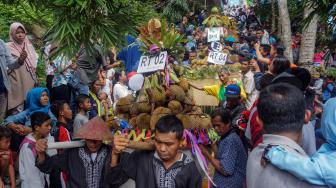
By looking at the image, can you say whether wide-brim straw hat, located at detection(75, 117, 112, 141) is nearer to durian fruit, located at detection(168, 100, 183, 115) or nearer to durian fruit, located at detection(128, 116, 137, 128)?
durian fruit, located at detection(128, 116, 137, 128)

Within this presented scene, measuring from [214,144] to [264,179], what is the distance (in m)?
2.51

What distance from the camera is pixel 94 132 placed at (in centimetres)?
352

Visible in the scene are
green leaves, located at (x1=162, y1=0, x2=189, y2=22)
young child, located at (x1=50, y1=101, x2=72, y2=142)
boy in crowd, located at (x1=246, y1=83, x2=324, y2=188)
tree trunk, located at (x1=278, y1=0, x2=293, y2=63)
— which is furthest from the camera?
green leaves, located at (x1=162, y1=0, x2=189, y2=22)

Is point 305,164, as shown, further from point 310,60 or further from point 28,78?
point 310,60

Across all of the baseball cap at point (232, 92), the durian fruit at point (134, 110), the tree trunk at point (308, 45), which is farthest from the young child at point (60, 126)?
the tree trunk at point (308, 45)

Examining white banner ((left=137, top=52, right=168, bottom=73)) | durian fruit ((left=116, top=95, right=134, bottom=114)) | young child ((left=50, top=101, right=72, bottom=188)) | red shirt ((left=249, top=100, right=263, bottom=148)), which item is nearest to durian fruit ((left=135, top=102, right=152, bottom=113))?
durian fruit ((left=116, top=95, right=134, bottom=114))

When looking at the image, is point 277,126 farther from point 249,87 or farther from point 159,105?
point 249,87

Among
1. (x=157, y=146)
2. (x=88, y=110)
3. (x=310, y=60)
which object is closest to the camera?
(x=157, y=146)

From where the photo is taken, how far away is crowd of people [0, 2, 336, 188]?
7.32 feet

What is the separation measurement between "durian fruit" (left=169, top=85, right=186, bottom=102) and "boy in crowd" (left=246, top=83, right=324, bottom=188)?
206 cm

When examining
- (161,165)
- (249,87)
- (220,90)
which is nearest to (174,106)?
(161,165)

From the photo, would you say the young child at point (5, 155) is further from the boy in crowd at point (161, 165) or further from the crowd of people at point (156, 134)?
the boy in crowd at point (161, 165)

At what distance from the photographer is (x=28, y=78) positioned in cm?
656

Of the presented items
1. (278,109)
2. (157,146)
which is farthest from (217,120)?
(278,109)
